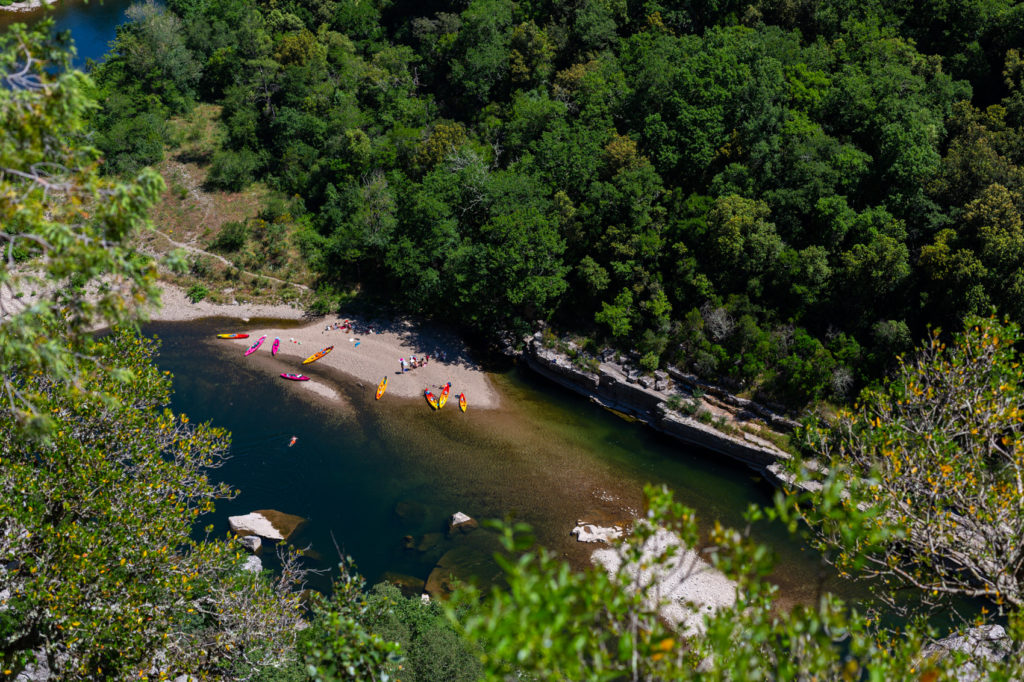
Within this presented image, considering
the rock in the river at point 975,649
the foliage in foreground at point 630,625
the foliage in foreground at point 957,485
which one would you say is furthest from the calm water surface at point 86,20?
the rock in the river at point 975,649

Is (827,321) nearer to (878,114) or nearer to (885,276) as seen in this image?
(885,276)

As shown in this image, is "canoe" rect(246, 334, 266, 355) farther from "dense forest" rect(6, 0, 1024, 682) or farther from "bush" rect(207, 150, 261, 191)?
"bush" rect(207, 150, 261, 191)

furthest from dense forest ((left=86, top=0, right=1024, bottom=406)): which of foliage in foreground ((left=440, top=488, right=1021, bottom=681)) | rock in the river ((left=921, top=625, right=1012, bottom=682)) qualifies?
foliage in foreground ((left=440, top=488, right=1021, bottom=681))

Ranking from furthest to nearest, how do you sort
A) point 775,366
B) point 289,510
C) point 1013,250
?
point 775,366 < point 289,510 < point 1013,250

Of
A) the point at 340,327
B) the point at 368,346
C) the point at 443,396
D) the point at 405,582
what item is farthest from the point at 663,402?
the point at 340,327

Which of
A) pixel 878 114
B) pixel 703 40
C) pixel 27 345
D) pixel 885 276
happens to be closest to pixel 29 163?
pixel 27 345

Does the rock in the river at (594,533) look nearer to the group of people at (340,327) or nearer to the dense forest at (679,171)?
the dense forest at (679,171)

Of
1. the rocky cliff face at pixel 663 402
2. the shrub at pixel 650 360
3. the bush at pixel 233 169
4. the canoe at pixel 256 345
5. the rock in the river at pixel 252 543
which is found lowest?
the rock in the river at pixel 252 543
